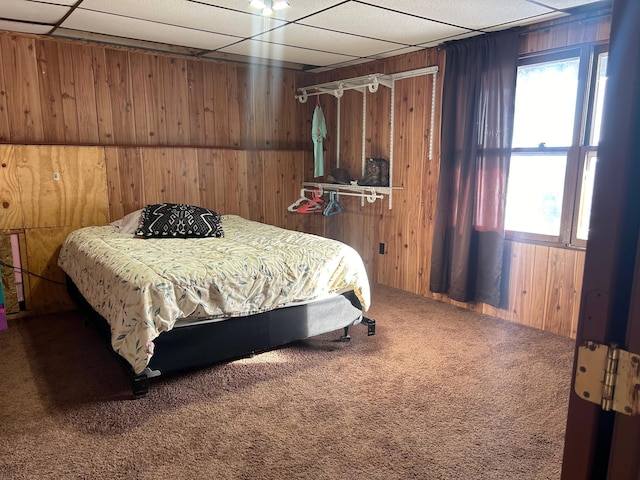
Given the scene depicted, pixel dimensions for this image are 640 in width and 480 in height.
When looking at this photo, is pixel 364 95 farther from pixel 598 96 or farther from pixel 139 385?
pixel 139 385

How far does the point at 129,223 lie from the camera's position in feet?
12.7

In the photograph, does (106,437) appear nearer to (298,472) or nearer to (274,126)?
(298,472)

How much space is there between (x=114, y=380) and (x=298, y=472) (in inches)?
54.2

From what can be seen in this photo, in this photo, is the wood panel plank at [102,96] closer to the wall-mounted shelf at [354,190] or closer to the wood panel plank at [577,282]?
the wall-mounted shelf at [354,190]

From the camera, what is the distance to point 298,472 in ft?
6.42

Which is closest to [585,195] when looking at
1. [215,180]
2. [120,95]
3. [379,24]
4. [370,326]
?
[370,326]

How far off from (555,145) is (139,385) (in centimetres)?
320

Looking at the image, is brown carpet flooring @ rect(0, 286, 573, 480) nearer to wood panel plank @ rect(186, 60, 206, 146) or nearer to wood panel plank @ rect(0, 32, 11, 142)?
wood panel plank @ rect(0, 32, 11, 142)

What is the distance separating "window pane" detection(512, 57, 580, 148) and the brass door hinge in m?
3.04

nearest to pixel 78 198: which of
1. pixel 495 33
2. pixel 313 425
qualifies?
pixel 313 425

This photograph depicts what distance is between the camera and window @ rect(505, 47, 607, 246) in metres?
3.16

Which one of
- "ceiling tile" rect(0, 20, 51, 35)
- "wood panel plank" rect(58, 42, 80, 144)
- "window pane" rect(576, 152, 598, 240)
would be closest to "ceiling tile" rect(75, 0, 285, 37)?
"ceiling tile" rect(0, 20, 51, 35)

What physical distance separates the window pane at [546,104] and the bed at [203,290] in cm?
168

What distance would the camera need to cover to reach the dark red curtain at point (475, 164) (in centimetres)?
353
